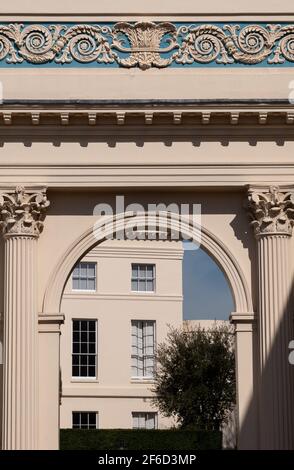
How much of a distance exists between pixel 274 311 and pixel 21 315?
4.03 m

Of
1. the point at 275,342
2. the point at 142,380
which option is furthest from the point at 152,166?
the point at 142,380

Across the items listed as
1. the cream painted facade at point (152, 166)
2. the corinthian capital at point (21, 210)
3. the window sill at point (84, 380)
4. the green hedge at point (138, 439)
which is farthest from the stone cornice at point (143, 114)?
the window sill at point (84, 380)

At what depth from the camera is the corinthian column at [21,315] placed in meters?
26.3

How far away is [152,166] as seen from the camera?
27156mm

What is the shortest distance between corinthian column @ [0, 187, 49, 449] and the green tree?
61.4 feet

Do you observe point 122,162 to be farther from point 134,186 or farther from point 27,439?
point 27,439

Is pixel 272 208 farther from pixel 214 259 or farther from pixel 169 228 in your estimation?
pixel 169 228

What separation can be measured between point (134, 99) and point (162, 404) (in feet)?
65.0

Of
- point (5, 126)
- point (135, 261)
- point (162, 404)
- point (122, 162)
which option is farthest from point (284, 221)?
point (135, 261)

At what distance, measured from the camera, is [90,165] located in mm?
27109

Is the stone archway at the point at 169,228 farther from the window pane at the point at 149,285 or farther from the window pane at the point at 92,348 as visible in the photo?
the window pane at the point at 149,285

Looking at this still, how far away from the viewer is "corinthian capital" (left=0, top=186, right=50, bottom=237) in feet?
88.2

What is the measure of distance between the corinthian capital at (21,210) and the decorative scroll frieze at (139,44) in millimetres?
2225

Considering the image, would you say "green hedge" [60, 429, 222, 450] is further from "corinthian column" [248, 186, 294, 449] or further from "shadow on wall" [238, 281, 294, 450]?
"corinthian column" [248, 186, 294, 449]
